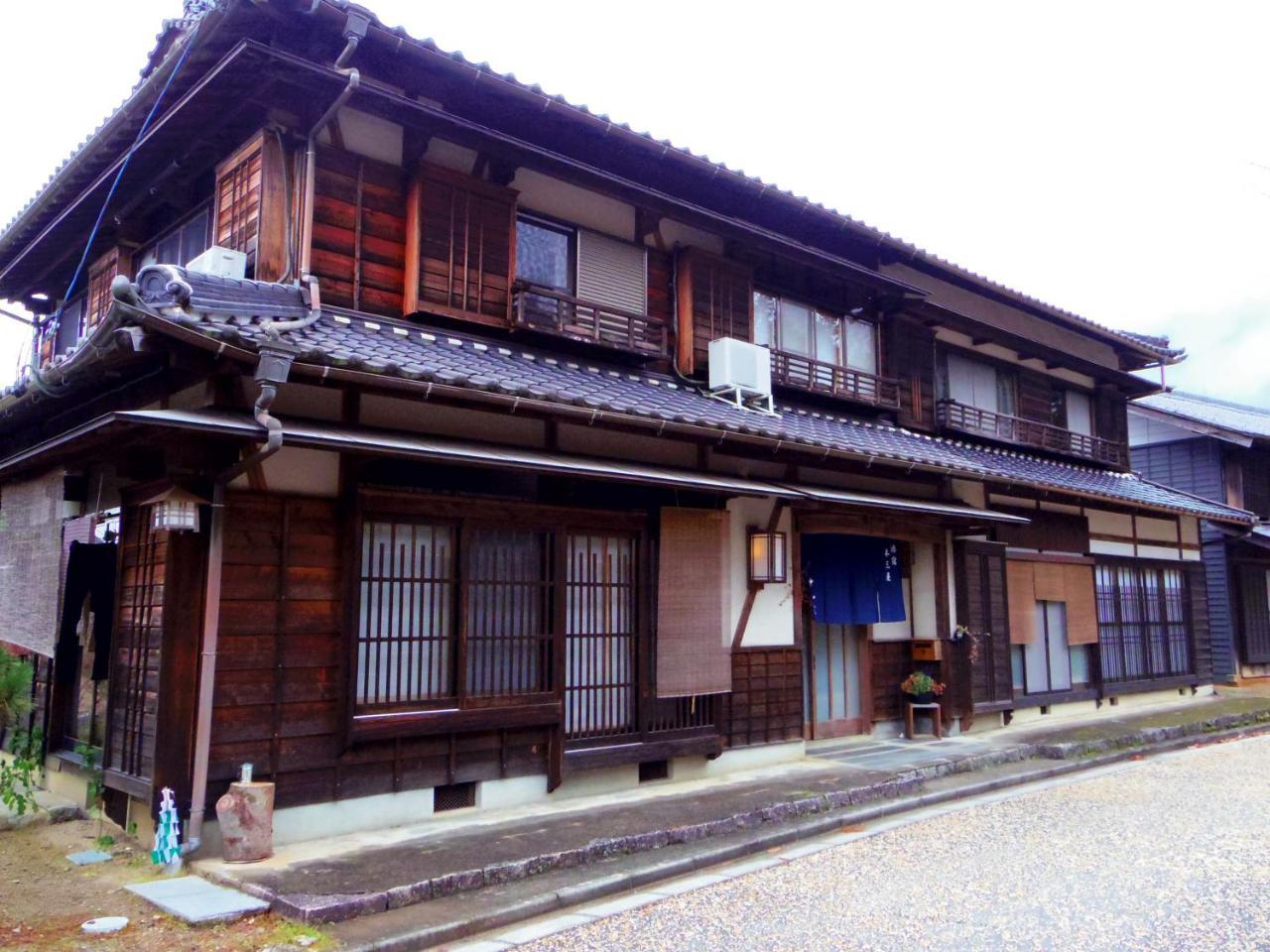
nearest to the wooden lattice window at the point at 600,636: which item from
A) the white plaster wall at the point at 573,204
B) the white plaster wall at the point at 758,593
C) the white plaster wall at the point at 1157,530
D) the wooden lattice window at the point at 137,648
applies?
the white plaster wall at the point at 758,593

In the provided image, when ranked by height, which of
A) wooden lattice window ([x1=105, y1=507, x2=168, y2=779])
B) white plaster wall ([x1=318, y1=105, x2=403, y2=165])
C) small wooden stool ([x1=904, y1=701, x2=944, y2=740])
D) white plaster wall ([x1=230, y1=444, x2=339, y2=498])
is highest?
white plaster wall ([x1=318, y1=105, x2=403, y2=165])

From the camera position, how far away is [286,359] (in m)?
6.37

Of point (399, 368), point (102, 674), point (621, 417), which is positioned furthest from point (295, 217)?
point (102, 674)

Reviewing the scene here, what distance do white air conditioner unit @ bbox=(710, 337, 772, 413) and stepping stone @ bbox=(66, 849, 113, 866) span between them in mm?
7468

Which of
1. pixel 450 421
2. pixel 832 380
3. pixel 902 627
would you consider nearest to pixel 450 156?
pixel 450 421

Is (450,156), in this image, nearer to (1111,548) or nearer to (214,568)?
(214,568)

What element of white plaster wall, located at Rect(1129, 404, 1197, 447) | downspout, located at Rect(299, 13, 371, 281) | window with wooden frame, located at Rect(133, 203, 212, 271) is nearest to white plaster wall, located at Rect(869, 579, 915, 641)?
downspout, located at Rect(299, 13, 371, 281)

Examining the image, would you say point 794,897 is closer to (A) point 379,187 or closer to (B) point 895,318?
(A) point 379,187

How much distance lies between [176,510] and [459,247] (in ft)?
12.6

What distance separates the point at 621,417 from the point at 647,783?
3.89m

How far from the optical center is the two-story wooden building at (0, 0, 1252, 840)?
23.3 feet

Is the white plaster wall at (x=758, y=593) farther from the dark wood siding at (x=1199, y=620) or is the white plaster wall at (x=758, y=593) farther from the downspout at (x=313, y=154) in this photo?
the dark wood siding at (x=1199, y=620)

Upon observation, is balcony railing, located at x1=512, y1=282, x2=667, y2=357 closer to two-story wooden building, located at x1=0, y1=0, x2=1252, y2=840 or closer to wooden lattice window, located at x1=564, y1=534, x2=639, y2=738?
two-story wooden building, located at x1=0, y1=0, x2=1252, y2=840

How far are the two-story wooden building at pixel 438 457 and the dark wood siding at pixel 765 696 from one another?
0.06 metres
